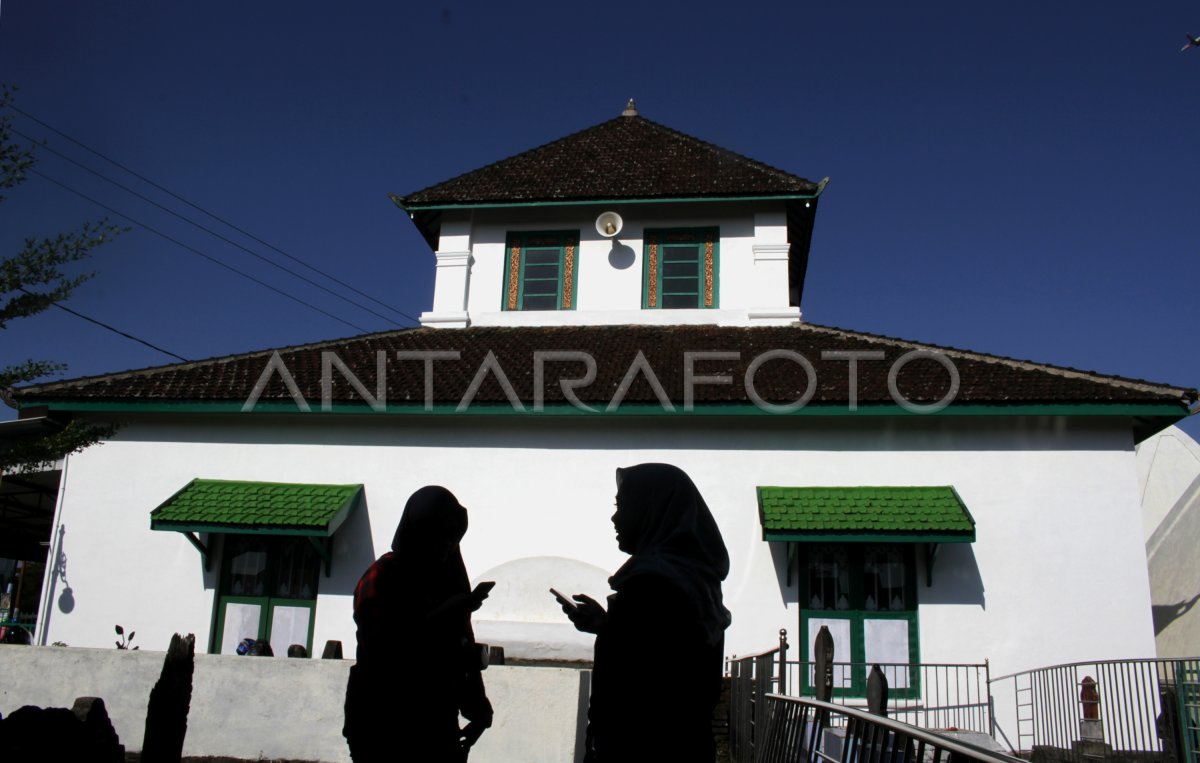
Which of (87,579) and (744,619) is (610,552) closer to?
(744,619)

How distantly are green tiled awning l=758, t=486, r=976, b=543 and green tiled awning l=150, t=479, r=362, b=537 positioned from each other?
18.3ft

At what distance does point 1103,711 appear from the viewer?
10.6 m

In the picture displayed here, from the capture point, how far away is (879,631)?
12.0 m

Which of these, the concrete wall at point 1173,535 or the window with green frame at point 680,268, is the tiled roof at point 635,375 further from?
the concrete wall at point 1173,535

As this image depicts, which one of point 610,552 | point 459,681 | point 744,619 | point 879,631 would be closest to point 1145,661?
point 879,631

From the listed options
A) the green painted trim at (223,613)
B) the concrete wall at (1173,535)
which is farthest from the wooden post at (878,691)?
the concrete wall at (1173,535)

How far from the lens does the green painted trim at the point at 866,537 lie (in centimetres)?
1146

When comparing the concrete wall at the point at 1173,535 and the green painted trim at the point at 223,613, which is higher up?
the concrete wall at the point at 1173,535

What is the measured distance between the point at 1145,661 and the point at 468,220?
1246 centimetres

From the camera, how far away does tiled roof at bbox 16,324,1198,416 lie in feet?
40.8

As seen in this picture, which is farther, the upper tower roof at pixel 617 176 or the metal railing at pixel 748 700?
the upper tower roof at pixel 617 176

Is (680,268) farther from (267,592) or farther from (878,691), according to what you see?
(878,691)

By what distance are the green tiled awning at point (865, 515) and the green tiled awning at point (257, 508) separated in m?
5.57

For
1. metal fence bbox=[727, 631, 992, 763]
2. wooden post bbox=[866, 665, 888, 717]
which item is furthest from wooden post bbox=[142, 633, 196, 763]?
metal fence bbox=[727, 631, 992, 763]
